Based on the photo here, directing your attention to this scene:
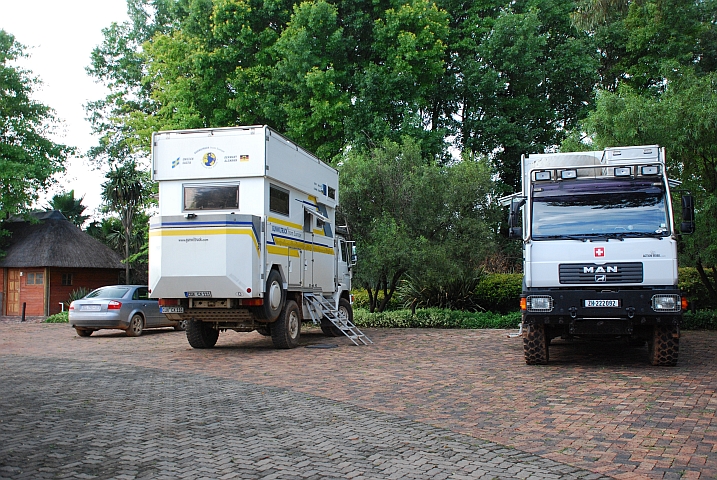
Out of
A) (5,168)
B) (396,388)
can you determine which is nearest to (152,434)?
(396,388)

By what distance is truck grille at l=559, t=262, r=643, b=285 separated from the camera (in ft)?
34.3

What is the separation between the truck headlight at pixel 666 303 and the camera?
402 inches

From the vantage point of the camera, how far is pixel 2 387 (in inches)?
375

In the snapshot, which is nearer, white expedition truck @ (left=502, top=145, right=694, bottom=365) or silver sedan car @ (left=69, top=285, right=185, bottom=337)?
white expedition truck @ (left=502, top=145, right=694, bottom=365)

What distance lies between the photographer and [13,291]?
33.0 meters

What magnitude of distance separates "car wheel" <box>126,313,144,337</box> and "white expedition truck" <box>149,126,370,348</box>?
484 centimetres

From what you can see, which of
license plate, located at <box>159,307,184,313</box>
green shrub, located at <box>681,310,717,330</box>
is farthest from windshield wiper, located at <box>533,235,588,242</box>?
green shrub, located at <box>681,310,717,330</box>

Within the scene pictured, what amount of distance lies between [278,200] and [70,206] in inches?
1525

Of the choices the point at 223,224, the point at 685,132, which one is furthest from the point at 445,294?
the point at 223,224

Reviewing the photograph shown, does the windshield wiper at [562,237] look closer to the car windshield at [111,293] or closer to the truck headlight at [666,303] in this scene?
the truck headlight at [666,303]

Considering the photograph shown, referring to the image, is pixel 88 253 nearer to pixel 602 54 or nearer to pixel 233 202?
pixel 233 202

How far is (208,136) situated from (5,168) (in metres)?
20.9

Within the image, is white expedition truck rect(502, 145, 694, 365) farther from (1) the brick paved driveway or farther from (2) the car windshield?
(2) the car windshield

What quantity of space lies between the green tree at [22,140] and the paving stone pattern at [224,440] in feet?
82.0
